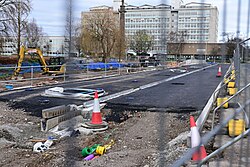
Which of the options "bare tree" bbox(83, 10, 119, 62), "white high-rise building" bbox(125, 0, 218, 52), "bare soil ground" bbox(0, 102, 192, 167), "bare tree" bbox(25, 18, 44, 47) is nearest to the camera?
"white high-rise building" bbox(125, 0, 218, 52)

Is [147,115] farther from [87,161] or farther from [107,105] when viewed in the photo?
[87,161]

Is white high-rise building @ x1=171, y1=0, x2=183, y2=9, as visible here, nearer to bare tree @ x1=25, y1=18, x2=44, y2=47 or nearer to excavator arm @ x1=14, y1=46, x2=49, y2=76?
bare tree @ x1=25, y1=18, x2=44, y2=47

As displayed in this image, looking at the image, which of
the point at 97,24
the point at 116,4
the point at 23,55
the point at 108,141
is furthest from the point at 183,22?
the point at 23,55

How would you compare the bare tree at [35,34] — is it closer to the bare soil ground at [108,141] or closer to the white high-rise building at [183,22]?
the bare soil ground at [108,141]

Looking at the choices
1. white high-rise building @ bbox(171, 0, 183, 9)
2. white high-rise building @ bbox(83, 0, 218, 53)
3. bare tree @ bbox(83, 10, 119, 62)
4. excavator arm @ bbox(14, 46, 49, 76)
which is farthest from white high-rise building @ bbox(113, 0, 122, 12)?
excavator arm @ bbox(14, 46, 49, 76)

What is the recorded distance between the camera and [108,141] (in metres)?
3.78

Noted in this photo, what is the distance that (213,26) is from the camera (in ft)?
4.52

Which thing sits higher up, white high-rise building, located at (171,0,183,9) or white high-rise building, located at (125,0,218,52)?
white high-rise building, located at (171,0,183,9)

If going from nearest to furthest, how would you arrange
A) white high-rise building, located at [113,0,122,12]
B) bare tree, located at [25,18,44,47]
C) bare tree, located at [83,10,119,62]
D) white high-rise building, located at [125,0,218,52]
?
white high-rise building, located at [125,0,218,52] → bare tree, located at [83,10,119,62] → white high-rise building, located at [113,0,122,12] → bare tree, located at [25,18,44,47]

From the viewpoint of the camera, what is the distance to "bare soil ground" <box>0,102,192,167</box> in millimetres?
2900

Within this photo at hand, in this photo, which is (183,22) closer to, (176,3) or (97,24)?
(176,3)

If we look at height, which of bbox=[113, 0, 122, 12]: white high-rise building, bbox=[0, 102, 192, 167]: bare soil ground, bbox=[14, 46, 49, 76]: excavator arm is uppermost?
bbox=[113, 0, 122, 12]: white high-rise building

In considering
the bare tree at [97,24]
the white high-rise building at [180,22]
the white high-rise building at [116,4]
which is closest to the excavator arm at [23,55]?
the bare tree at [97,24]

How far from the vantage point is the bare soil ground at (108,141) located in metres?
2.90
